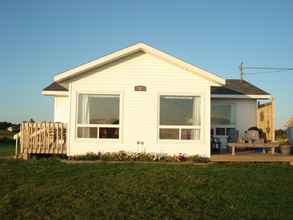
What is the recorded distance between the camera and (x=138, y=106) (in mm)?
10664

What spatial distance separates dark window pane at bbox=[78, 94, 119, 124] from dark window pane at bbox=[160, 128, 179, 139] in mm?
1787

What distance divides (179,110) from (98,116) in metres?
3.06

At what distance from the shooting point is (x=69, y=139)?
10688mm

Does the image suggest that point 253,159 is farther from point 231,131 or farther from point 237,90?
point 237,90

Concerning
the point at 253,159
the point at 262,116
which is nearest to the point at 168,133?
the point at 253,159

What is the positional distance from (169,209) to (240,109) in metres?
10.1

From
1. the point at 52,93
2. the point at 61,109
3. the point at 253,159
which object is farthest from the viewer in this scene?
the point at 61,109

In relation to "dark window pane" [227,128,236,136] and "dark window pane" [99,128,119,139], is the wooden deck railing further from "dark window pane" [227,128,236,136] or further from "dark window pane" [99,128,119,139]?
"dark window pane" [227,128,236,136]

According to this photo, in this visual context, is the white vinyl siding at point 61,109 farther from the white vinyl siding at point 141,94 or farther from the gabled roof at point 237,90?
the gabled roof at point 237,90

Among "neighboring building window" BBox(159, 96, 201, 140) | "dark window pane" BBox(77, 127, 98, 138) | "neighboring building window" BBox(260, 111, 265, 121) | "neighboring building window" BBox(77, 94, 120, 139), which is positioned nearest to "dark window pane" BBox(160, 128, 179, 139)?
"neighboring building window" BBox(159, 96, 201, 140)

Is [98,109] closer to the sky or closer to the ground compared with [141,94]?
closer to the ground

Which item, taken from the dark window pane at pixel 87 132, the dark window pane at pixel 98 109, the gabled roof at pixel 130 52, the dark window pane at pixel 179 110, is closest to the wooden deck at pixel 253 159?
the dark window pane at pixel 179 110

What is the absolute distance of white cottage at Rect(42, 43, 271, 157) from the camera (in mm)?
10633

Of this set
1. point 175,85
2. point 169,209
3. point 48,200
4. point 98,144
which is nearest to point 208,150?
point 175,85
